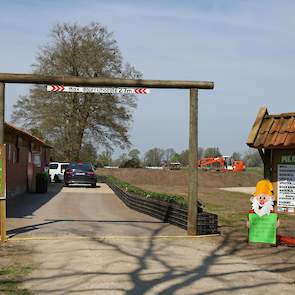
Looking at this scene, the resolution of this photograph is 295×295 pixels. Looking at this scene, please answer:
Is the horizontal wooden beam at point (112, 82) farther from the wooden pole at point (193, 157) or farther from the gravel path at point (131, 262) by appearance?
the gravel path at point (131, 262)

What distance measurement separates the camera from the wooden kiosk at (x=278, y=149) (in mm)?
12500

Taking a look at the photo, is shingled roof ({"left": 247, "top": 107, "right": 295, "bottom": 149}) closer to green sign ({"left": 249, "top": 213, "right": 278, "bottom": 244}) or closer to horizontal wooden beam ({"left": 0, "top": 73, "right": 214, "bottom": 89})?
horizontal wooden beam ({"left": 0, "top": 73, "right": 214, "bottom": 89})

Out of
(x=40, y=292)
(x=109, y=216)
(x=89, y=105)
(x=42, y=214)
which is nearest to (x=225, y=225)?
(x=109, y=216)

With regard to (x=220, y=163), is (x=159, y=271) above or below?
below

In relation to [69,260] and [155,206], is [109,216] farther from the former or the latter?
[69,260]

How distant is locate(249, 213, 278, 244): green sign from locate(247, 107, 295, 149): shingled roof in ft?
6.38

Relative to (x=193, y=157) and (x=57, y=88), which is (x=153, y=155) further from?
(x=57, y=88)

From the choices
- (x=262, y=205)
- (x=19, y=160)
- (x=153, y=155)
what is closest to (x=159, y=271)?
(x=262, y=205)

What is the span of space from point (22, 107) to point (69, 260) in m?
46.7

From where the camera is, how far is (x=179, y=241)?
1157cm

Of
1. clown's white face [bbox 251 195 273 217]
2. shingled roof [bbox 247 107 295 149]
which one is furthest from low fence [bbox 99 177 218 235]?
shingled roof [bbox 247 107 295 149]

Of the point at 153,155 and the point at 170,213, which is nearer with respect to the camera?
the point at 170,213

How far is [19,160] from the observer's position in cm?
2744

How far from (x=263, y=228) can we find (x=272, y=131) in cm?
267
